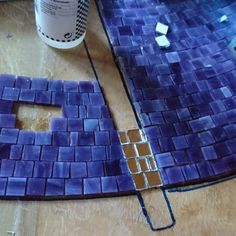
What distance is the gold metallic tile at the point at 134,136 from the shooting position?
48 cm

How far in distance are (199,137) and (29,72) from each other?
24 cm

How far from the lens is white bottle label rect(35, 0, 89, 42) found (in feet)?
1.62

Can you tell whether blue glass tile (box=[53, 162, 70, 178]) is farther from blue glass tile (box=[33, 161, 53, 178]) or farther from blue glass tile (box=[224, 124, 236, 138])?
blue glass tile (box=[224, 124, 236, 138])

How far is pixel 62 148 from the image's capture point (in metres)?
0.46

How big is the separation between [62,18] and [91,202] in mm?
239

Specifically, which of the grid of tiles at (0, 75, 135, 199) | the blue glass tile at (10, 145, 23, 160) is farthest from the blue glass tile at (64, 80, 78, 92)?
the blue glass tile at (10, 145, 23, 160)

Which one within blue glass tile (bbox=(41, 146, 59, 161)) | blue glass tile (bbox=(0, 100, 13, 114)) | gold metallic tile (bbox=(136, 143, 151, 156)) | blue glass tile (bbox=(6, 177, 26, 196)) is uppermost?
blue glass tile (bbox=(0, 100, 13, 114))

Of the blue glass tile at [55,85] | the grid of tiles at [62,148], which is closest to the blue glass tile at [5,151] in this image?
the grid of tiles at [62,148]

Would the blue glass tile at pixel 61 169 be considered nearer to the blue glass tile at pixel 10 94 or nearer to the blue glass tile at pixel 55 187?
the blue glass tile at pixel 55 187

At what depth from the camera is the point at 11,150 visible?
1.47 ft

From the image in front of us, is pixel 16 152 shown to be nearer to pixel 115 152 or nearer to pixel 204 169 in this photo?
pixel 115 152

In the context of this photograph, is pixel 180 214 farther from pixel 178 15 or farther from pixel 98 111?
pixel 178 15

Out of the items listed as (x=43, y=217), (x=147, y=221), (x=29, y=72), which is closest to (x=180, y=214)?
(x=147, y=221)

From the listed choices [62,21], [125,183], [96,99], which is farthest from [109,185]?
[62,21]
